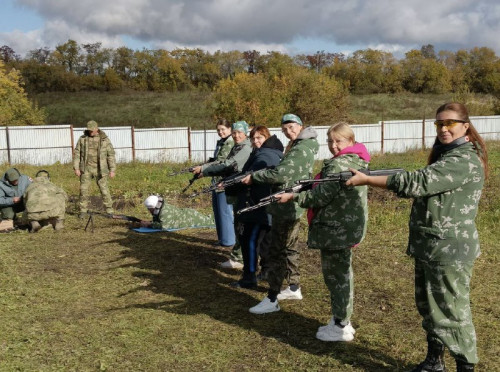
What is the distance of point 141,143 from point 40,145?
168 inches

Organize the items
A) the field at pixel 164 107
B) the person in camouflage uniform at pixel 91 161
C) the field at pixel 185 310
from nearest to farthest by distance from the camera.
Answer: the field at pixel 185 310, the person in camouflage uniform at pixel 91 161, the field at pixel 164 107

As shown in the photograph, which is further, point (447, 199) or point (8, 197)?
point (8, 197)

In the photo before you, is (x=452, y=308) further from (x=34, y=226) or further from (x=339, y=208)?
(x=34, y=226)

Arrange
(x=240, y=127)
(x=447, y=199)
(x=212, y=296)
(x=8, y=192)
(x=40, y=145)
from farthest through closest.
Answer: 1. (x=40, y=145)
2. (x=8, y=192)
3. (x=240, y=127)
4. (x=212, y=296)
5. (x=447, y=199)

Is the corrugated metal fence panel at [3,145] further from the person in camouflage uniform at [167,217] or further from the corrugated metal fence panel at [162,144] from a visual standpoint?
the person in camouflage uniform at [167,217]

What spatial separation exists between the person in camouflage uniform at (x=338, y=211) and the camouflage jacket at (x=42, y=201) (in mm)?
5623

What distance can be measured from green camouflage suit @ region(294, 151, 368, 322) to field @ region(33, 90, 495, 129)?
3544 centimetres

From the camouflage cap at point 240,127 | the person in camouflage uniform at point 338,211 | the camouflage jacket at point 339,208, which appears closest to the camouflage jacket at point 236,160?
the camouflage cap at point 240,127

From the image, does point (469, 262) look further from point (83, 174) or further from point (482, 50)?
point (482, 50)

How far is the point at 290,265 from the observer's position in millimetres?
5113

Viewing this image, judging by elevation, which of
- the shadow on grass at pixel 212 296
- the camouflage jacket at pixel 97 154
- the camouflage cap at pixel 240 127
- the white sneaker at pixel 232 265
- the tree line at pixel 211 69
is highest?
the tree line at pixel 211 69

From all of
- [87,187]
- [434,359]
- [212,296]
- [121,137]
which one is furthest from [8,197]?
[121,137]

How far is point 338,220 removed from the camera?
3756 mm

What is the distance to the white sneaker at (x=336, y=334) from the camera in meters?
4.04
